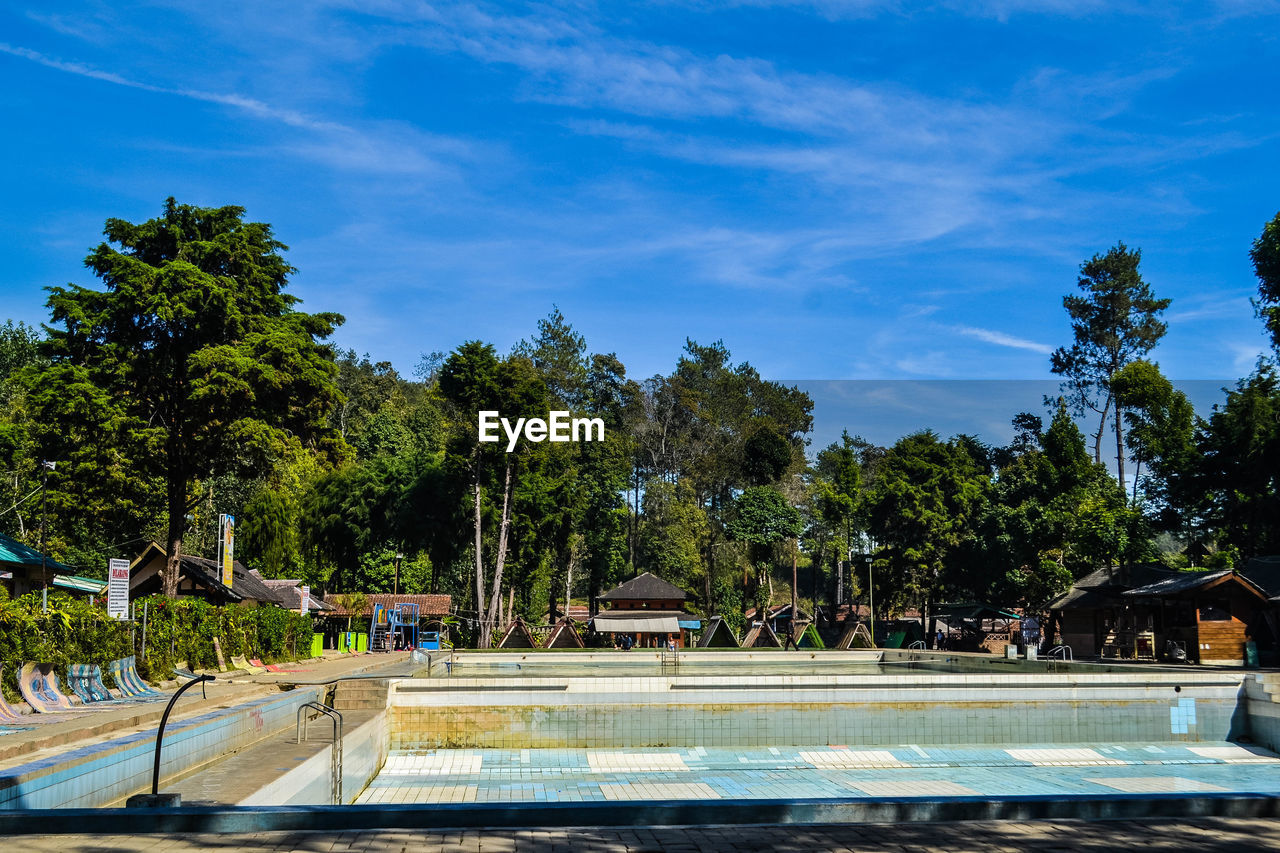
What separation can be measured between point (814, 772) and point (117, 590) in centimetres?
1118

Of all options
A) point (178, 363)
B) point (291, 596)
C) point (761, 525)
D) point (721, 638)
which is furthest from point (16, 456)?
point (761, 525)

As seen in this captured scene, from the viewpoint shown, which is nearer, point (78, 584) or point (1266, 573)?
point (1266, 573)

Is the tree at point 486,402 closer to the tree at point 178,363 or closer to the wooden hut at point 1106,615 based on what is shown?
the tree at point 178,363

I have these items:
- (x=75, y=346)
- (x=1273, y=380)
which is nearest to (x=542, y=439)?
(x=75, y=346)

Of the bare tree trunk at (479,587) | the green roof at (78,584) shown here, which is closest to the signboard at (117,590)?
the green roof at (78,584)

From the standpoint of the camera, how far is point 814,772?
14617 mm

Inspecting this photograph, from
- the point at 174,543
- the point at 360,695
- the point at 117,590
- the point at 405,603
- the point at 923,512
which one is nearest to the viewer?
the point at 360,695

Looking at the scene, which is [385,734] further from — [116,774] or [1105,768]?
[1105,768]

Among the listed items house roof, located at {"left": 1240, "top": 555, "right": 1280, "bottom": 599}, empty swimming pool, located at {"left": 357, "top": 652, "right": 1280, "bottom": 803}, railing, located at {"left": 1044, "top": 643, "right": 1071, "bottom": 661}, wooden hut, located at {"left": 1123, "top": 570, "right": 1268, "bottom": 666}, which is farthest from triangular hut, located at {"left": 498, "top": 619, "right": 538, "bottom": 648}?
house roof, located at {"left": 1240, "top": 555, "right": 1280, "bottom": 599}

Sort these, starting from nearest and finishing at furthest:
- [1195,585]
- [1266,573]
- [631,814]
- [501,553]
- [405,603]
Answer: [631,814], [1195,585], [1266,573], [405,603], [501,553]

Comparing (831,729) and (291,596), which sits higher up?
(291,596)

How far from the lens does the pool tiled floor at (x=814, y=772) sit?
1291 centimetres

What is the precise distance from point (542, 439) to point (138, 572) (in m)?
19.8

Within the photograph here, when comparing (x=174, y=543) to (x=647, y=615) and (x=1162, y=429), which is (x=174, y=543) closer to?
(x=647, y=615)
